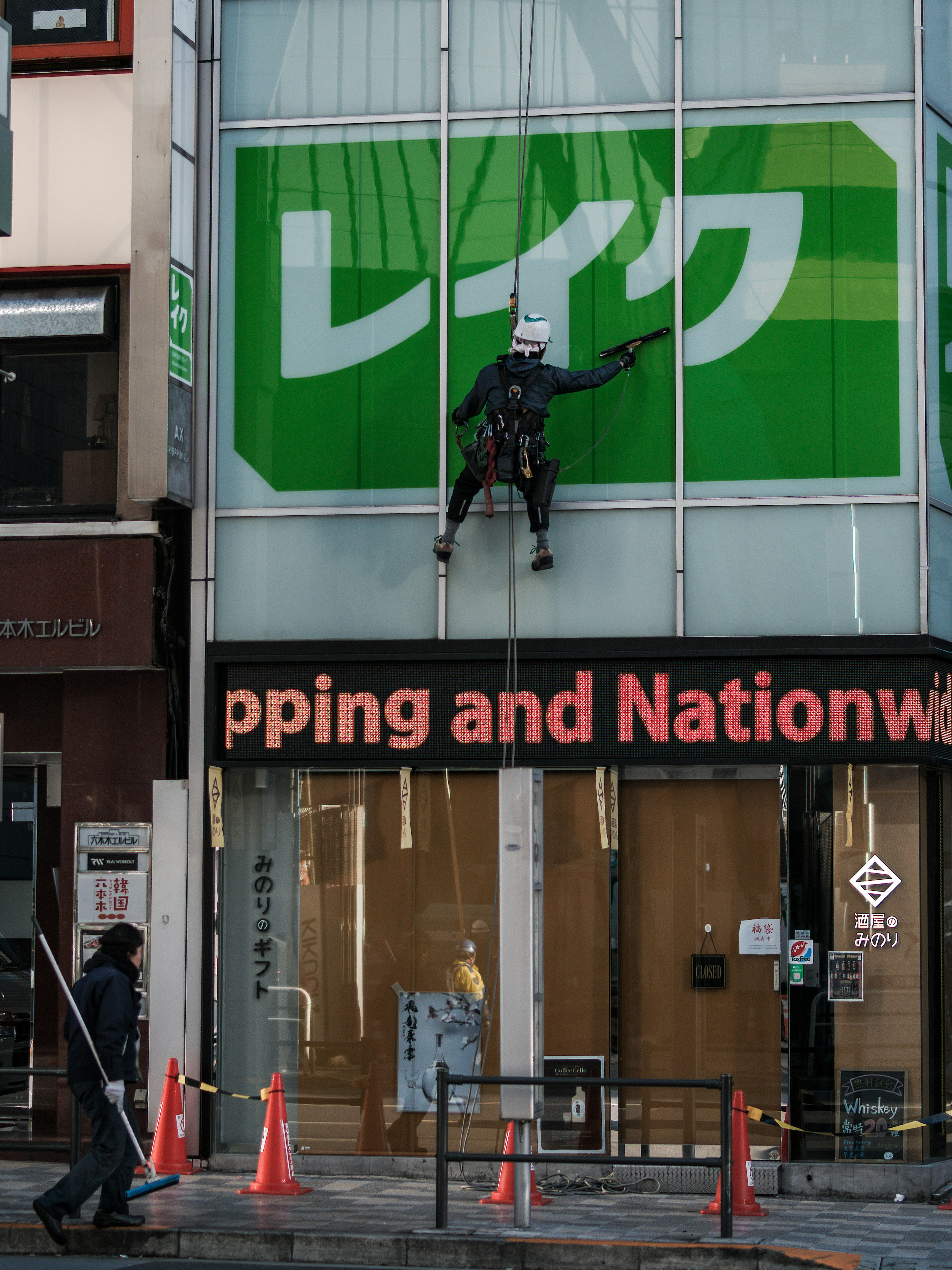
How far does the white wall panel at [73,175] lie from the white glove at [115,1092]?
644 centimetres

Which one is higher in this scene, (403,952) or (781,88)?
(781,88)

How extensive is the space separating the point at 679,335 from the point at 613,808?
350 cm

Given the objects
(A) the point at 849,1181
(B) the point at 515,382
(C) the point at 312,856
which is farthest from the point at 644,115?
(A) the point at 849,1181

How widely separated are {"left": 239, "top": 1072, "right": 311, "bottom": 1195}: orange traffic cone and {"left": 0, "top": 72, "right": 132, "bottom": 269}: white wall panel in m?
6.43

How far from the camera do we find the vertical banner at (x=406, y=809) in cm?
1222

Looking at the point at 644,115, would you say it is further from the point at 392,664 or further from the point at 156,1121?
the point at 156,1121

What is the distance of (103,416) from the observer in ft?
42.5

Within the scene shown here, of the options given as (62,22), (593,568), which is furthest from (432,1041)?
(62,22)

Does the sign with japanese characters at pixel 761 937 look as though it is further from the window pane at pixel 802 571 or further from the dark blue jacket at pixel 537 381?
the dark blue jacket at pixel 537 381

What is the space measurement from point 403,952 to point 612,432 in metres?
4.14

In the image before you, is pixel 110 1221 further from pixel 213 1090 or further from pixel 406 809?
pixel 406 809

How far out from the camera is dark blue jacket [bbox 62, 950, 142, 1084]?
9.62m

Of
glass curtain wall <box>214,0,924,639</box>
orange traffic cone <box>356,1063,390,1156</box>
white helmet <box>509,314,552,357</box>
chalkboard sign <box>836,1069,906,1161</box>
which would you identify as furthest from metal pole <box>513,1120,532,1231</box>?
white helmet <box>509,314,552,357</box>

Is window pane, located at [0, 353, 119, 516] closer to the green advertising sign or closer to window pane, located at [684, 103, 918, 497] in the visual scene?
the green advertising sign
